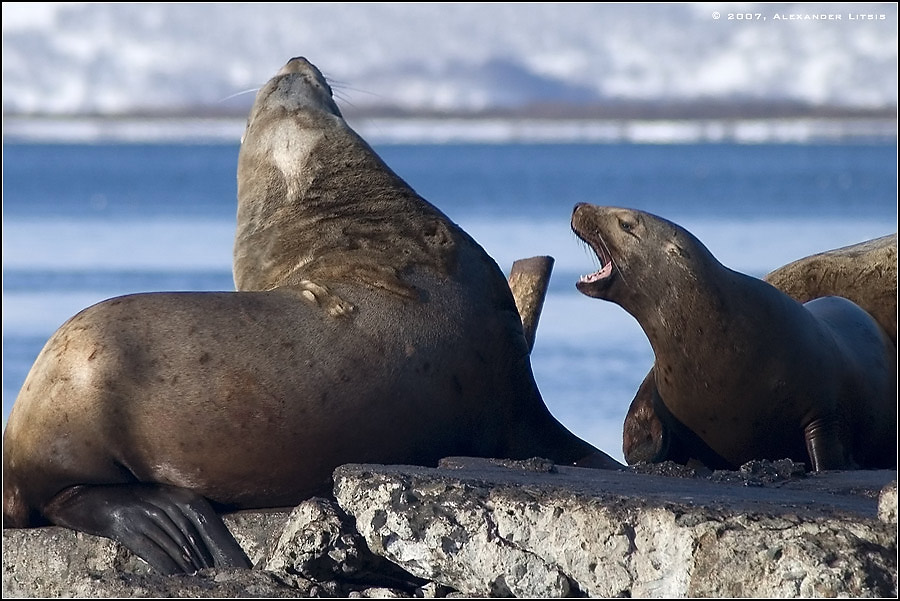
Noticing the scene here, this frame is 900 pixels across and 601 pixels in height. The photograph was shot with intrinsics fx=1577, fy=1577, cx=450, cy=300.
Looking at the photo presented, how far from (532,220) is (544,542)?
26.4 metres

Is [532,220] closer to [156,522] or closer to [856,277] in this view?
[856,277]

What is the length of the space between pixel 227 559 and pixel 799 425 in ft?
7.08

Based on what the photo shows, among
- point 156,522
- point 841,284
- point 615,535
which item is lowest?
point 615,535

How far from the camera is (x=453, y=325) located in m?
5.38

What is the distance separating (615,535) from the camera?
395 cm

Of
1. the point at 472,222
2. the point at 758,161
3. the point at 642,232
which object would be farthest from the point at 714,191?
the point at 642,232

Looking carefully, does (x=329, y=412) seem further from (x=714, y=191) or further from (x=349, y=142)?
(x=714, y=191)

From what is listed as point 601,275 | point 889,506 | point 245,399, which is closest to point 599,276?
point 601,275

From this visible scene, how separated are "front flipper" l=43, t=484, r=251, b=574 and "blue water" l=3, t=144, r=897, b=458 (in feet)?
12.7

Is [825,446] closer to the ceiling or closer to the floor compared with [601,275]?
closer to the floor

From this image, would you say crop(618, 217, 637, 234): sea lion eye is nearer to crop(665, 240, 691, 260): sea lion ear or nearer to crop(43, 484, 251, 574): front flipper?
crop(665, 240, 691, 260): sea lion ear

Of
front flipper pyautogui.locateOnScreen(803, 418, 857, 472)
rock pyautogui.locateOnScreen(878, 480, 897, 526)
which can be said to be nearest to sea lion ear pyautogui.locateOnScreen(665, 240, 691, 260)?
front flipper pyautogui.locateOnScreen(803, 418, 857, 472)

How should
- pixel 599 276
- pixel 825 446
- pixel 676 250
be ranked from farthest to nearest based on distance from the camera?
1. pixel 599 276
2. pixel 676 250
3. pixel 825 446

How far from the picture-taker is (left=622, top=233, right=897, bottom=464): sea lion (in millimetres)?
6223
